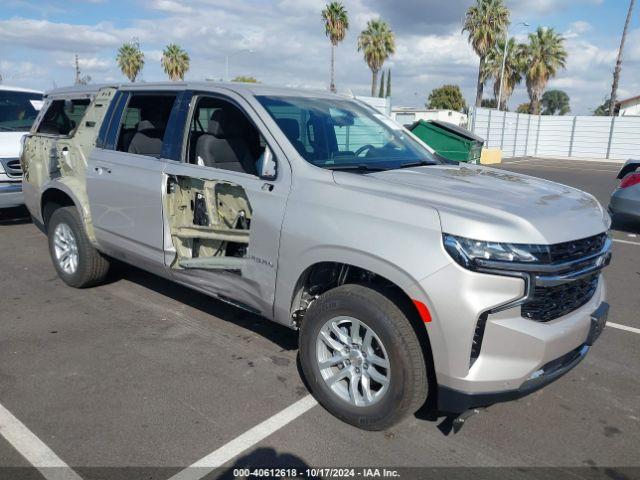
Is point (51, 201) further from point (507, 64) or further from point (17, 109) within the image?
point (507, 64)

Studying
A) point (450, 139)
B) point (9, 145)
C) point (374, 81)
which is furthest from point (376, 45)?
point (9, 145)

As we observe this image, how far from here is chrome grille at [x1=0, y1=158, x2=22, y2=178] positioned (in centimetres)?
784

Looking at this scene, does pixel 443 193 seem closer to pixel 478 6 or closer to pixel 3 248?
pixel 3 248

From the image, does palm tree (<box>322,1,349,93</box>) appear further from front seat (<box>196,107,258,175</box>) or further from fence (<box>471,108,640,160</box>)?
front seat (<box>196,107,258,175</box>)

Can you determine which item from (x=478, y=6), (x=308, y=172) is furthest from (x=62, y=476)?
(x=478, y=6)

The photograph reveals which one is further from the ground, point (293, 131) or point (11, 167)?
point (293, 131)

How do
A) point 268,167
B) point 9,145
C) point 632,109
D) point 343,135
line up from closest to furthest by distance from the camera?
point 268,167
point 343,135
point 9,145
point 632,109

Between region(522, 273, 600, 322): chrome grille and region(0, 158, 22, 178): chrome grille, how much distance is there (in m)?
7.60

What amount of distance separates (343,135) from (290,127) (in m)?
0.70

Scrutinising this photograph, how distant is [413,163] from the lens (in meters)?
4.04

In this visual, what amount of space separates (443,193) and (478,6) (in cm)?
4297

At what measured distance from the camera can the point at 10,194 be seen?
7859 millimetres

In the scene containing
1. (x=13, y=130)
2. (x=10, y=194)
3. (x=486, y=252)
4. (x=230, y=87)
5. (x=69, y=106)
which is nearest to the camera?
(x=486, y=252)

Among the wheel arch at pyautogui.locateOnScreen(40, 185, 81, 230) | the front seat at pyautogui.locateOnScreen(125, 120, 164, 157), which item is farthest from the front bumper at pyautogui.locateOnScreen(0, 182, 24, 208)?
the front seat at pyautogui.locateOnScreen(125, 120, 164, 157)
